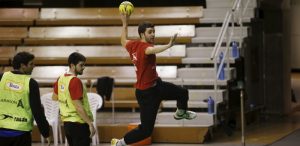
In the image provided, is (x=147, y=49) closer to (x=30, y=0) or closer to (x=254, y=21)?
(x=254, y=21)

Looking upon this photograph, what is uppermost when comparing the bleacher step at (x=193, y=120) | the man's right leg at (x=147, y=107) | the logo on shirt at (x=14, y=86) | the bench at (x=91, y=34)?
the bench at (x=91, y=34)

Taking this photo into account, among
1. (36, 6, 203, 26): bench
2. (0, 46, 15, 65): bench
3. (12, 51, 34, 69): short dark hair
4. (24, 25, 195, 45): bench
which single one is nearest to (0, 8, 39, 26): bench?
(36, 6, 203, 26): bench

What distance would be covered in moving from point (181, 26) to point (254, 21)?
6.16 feet

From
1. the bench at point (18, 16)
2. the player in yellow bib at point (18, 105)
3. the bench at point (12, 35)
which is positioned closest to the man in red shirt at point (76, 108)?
the player in yellow bib at point (18, 105)

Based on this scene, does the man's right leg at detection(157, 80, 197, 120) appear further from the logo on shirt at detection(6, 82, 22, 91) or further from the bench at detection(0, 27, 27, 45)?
the bench at detection(0, 27, 27, 45)

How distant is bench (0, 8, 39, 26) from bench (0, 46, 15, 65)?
0.88m

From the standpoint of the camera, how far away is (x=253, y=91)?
50.0 feet

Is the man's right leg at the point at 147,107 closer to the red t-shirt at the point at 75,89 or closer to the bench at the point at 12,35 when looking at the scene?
the red t-shirt at the point at 75,89

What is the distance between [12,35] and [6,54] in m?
0.68

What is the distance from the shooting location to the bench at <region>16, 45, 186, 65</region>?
44.1ft

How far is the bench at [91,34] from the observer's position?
13961mm

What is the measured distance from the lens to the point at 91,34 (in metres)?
14.6

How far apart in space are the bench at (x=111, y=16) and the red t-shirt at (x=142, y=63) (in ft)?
21.5

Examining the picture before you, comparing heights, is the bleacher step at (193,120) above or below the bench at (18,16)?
below
